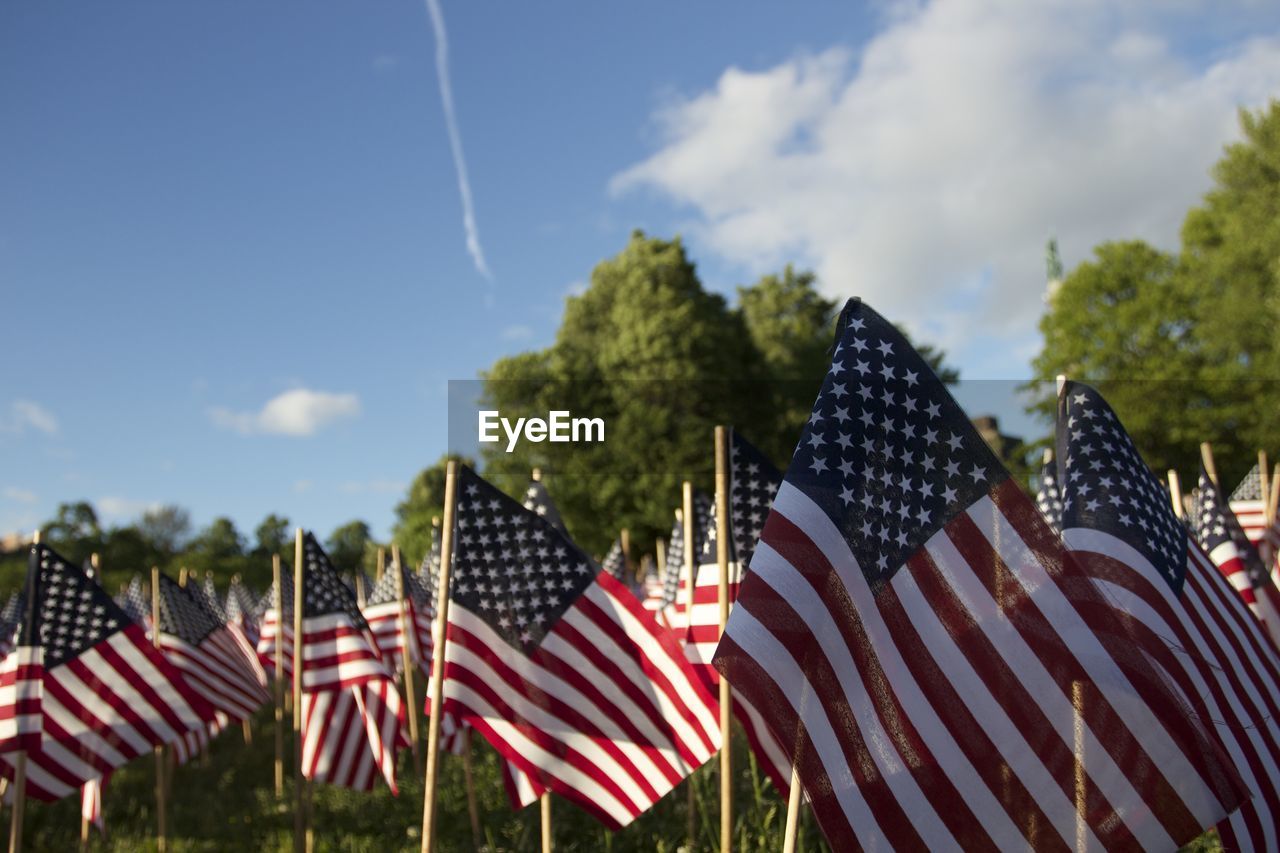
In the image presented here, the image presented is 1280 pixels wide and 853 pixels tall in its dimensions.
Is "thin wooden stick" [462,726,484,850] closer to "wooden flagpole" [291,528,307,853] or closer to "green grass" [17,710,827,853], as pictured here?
"green grass" [17,710,827,853]

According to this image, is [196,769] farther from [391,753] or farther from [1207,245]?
[1207,245]

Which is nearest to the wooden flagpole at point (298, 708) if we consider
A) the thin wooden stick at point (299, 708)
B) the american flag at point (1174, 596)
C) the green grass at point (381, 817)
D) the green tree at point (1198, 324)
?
the thin wooden stick at point (299, 708)

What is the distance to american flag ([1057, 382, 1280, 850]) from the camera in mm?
4367

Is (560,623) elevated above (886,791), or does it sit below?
above

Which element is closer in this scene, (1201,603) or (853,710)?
(853,710)

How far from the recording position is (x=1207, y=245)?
3759 centimetres

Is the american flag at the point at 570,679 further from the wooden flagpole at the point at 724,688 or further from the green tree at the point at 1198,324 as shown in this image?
the green tree at the point at 1198,324

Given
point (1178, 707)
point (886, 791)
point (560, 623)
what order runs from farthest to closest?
point (560, 623), point (1178, 707), point (886, 791)

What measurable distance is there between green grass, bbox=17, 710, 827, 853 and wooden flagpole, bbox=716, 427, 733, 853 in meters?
2.92

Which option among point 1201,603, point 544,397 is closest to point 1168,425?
point 544,397

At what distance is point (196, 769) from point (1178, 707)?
52.2 ft

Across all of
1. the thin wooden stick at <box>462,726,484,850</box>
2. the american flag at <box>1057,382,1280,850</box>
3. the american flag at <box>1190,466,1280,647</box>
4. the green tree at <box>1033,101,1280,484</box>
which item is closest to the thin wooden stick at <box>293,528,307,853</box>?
the thin wooden stick at <box>462,726,484,850</box>

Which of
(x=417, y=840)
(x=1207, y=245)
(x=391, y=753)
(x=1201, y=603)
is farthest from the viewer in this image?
(x=1207, y=245)

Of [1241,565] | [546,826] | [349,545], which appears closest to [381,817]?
[546,826]
